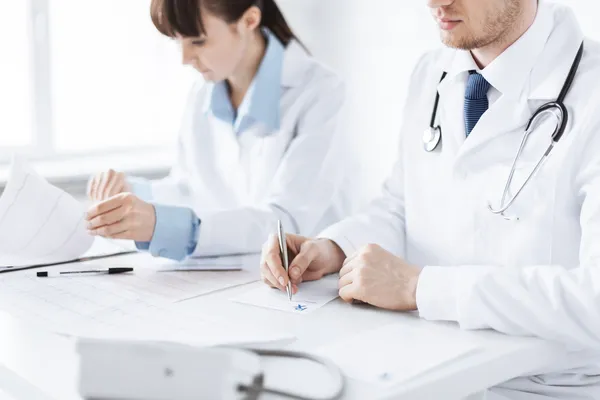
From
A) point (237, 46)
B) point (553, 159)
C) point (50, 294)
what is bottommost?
point (50, 294)

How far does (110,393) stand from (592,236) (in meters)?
0.73

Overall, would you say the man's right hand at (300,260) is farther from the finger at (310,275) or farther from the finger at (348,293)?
the finger at (348,293)

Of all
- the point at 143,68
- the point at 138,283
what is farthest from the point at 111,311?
the point at 143,68

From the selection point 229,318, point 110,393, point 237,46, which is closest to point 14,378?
point 110,393

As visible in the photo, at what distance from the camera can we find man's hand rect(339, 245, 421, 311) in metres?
1.15

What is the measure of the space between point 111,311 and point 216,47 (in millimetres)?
789

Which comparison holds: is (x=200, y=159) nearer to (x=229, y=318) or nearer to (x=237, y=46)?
(x=237, y=46)

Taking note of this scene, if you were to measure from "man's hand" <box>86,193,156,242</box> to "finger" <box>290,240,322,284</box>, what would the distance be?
34 centimetres

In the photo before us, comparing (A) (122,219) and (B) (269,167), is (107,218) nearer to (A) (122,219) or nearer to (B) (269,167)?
(A) (122,219)

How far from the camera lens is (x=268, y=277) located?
130 centimetres

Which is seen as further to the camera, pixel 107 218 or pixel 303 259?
pixel 107 218

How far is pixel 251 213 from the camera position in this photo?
167 centimetres

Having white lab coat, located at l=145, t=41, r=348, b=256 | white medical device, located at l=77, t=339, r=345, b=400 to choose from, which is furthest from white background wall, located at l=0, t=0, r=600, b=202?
white medical device, located at l=77, t=339, r=345, b=400

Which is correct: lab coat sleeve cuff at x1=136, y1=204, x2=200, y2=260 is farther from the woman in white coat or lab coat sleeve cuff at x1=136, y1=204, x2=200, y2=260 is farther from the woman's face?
the woman's face
